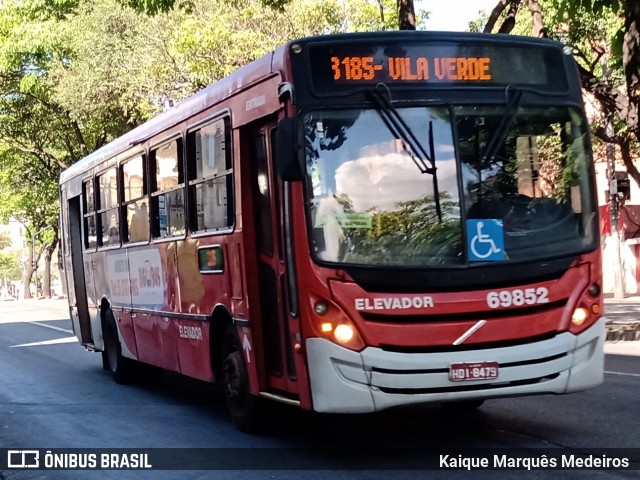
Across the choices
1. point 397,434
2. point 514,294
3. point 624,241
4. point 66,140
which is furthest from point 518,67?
point 66,140

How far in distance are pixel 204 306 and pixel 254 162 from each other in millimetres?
1825

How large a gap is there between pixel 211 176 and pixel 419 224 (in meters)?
2.74

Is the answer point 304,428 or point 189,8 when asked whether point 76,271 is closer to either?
point 189,8

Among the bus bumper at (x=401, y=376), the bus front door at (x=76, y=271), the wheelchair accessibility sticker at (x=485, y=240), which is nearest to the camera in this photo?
the bus bumper at (x=401, y=376)

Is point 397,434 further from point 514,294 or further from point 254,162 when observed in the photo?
point 254,162

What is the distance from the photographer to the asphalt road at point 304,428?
810 cm

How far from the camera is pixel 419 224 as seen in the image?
7.85 metres

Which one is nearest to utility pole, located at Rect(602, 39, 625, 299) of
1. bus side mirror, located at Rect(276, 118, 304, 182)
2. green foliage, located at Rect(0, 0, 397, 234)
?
green foliage, located at Rect(0, 0, 397, 234)

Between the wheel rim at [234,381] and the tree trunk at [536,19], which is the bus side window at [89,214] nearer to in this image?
the wheel rim at [234,381]

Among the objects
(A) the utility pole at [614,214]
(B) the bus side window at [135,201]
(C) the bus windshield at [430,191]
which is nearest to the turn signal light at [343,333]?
(C) the bus windshield at [430,191]

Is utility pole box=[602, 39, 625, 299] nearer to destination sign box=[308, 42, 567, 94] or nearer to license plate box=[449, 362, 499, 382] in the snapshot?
destination sign box=[308, 42, 567, 94]

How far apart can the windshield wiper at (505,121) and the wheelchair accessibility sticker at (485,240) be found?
445 mm

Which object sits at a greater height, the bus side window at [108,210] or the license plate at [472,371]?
the bus side window at [108,210]

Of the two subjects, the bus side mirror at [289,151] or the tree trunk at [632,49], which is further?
the tree trunk at [632,49]
